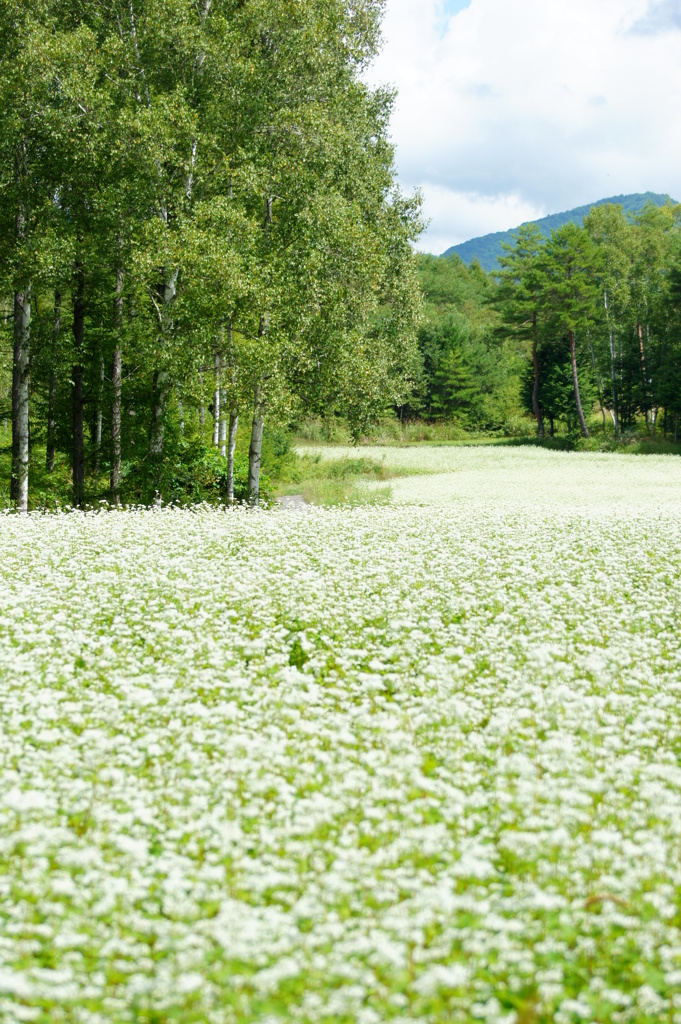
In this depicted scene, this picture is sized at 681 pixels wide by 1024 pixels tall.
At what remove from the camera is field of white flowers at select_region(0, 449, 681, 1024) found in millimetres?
3252

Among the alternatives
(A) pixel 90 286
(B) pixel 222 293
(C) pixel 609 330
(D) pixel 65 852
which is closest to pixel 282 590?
(D) pixel 65 852

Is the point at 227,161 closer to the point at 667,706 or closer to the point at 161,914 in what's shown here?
the point at 667,706

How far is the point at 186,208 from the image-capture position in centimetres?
2059

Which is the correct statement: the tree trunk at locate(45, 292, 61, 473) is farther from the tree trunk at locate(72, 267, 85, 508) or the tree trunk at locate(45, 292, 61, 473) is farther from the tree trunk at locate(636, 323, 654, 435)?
the tree trunk at locate(636, 323, 654, 435)

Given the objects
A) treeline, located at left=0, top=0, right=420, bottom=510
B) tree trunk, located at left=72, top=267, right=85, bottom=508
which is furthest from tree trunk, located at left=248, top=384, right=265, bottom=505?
tree trunk, located at left=72, top=267, right=85, bottom=508

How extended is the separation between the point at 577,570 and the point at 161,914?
8.67 m

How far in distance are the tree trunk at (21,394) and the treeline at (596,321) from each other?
45.7 m

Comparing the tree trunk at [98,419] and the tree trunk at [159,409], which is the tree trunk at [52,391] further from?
the tree trunk at [159,409]

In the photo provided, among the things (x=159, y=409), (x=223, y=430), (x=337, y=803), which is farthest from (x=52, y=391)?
(x=337, y=803)

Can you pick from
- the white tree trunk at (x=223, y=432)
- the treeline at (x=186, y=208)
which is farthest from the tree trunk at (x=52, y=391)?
the white tree trunk at (x=223, y=432)

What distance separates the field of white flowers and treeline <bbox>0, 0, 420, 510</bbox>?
11.6 meters

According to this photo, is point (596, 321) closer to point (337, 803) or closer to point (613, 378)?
point (613, 378)

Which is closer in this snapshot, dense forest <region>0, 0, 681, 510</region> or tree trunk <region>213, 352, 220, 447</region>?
dense forest <region>0, 0, 681, 510</region>

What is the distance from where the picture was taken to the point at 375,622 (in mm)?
8727
